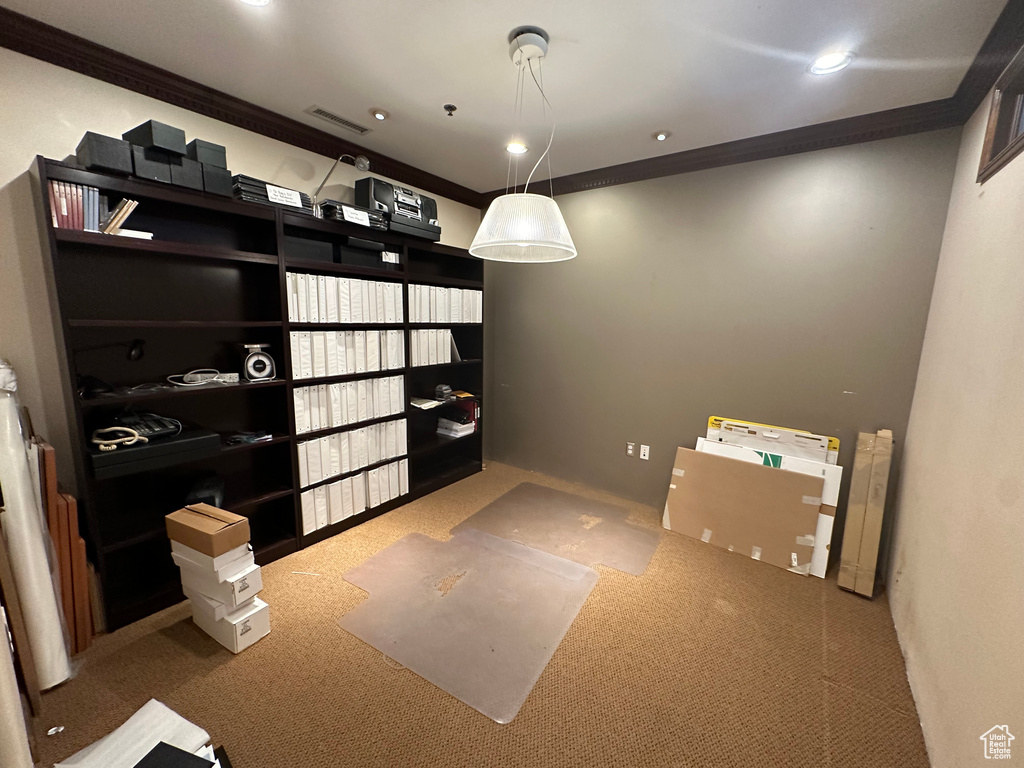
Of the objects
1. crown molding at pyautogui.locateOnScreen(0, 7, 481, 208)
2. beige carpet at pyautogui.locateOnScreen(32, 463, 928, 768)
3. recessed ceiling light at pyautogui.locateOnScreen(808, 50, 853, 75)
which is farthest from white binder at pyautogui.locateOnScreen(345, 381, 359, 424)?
recessed ceiling light at pyautogui.locateOnScreen(808, 50, 853, 75)

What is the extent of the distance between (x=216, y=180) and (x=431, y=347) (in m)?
1.52

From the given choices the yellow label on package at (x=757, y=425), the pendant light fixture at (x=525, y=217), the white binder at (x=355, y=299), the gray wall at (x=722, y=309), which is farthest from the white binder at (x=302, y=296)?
the yellow label on package at (x=757, y=425)

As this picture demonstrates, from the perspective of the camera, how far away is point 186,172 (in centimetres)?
168

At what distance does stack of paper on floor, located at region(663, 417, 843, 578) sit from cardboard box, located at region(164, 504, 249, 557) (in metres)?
2.38

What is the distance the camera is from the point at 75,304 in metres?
1.66

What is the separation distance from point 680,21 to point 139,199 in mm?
2284

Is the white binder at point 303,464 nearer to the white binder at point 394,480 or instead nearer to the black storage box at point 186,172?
the white binder at point 394,480

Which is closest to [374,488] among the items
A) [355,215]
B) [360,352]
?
[360,352]

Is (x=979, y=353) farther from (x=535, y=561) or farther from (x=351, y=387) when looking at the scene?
(x=351, y=387)

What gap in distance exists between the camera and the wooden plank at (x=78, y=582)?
1554mm

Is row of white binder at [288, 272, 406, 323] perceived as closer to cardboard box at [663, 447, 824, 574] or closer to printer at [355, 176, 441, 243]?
printer at [355, 176, 441, 243]

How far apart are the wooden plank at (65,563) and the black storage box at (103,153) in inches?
49.4

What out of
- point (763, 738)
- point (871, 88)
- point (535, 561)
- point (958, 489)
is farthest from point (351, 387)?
point (871, 88)

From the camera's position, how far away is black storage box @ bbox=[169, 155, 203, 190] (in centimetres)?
164
